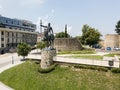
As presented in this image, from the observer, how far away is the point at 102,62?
32.8 meters

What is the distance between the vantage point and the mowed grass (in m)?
28.7

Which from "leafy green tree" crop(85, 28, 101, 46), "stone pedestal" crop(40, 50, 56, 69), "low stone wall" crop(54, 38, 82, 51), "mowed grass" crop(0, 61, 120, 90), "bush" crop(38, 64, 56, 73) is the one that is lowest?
"mowed grass" crop(0, 61, 120, 90)

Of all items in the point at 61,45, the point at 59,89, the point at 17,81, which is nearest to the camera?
the point at 59,89

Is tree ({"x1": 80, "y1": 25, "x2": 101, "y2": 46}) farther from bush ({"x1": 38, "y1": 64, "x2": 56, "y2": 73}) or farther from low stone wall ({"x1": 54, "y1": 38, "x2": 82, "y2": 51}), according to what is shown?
bush ({"x1": 38, "y1": 64, "x2": 56, "y2": 73})

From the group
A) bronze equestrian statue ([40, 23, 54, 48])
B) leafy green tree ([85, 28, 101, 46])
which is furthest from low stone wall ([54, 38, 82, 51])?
bronze equestrian statue ([40, 23, 54, 48])

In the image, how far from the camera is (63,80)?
103 ft

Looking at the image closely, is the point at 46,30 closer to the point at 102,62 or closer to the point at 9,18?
the point at 102,62

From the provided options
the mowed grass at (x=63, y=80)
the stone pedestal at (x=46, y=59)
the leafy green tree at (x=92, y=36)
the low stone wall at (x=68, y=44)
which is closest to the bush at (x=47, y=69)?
the mowed grass at (x=63, y=80)

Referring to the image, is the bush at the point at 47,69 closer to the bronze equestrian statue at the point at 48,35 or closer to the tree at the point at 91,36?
the bronze equestrian statue at the point at 48,35

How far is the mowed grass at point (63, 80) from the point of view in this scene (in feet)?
94.2

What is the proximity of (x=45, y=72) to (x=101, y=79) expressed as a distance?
33.6 feet

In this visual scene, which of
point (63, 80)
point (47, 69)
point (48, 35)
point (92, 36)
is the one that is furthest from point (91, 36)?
point (63, 80)

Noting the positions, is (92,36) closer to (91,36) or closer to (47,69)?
(91,36)

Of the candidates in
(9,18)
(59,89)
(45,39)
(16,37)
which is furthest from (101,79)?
(9,18)
